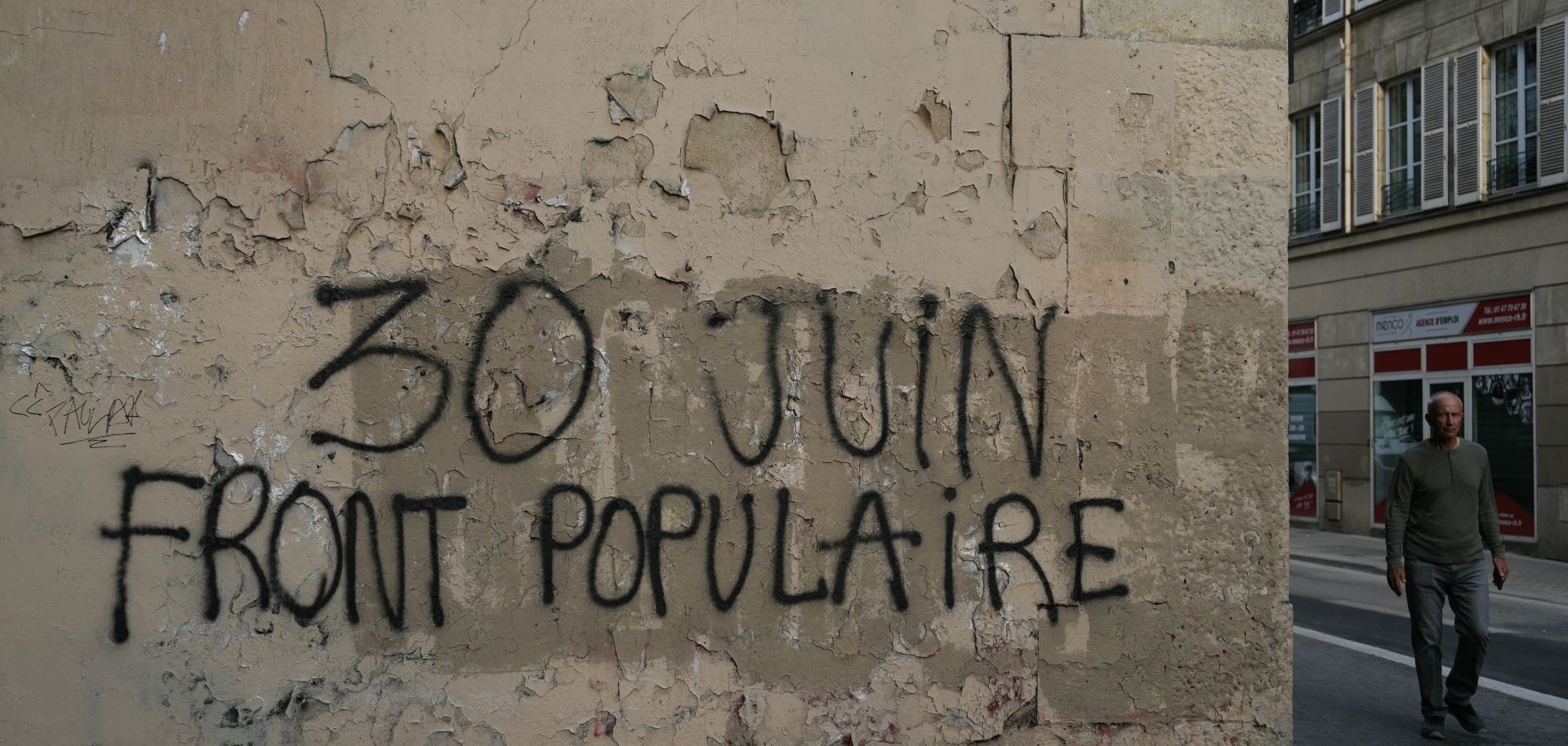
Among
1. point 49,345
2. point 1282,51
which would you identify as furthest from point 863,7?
point 49,345

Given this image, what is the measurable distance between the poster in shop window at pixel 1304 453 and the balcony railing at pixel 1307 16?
18.9 ft

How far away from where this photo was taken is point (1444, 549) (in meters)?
5.62

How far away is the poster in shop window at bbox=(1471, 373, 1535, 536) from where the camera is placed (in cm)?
1415

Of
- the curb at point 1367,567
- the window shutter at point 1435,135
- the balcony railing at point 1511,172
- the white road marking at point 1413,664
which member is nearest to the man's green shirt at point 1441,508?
the white road marking at point 1413,664

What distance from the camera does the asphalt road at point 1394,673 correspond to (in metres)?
5.68

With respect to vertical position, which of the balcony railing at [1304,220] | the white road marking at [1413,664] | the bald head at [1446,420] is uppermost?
the balcony railing at [1304,220]

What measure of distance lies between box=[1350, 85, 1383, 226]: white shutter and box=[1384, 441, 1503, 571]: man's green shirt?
12694mm

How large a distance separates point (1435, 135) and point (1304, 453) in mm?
5393

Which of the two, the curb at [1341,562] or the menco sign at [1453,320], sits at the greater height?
the menco sign at [1453,320]

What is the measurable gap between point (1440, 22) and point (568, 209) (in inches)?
626

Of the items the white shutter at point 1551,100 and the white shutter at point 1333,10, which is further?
the white shutter at point 1333,10

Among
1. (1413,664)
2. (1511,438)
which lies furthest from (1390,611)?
(1511,438)

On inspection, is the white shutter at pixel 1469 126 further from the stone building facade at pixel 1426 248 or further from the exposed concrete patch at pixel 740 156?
the exposed concrete patch at pixel 740 156

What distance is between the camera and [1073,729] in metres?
4.05
